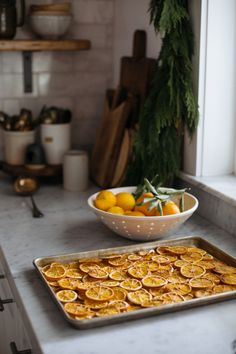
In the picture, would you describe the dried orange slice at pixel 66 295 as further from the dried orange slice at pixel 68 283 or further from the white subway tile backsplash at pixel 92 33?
the white subway tile backsplash at pixel 92 33

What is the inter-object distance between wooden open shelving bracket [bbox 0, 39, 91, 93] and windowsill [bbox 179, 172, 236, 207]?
662 millimetres

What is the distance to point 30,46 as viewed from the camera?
209 cm

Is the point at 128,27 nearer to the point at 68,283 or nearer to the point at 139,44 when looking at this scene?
the point at 139,44

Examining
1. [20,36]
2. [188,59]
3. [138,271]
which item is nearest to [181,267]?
[138,271]

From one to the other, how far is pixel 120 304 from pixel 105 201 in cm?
44

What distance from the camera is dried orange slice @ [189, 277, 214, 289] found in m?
1.27

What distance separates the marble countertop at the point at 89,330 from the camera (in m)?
1.07

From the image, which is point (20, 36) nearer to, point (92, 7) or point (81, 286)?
point (92, 7)

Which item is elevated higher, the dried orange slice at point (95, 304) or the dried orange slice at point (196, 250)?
the dried orange slice at point (196, 250)

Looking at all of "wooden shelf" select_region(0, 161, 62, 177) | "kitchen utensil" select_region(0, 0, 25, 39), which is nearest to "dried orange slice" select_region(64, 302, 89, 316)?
"wooden shelf" select_region(0, 161, 62, 177)

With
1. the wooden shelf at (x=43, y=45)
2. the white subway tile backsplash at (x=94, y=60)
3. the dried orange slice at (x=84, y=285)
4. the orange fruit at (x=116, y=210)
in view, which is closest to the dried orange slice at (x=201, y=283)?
the dried orange slice at (x=84, y=285)

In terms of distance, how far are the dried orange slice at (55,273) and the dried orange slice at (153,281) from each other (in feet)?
0.61

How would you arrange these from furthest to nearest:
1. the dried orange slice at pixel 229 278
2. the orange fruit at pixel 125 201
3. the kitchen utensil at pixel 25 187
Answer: the kitchen utensil at pixel 25 187
the orange fruit at pixel 125 201
the dried orange slice at pixel 229 278

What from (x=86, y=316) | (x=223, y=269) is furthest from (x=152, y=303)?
(x=223, y=269)
